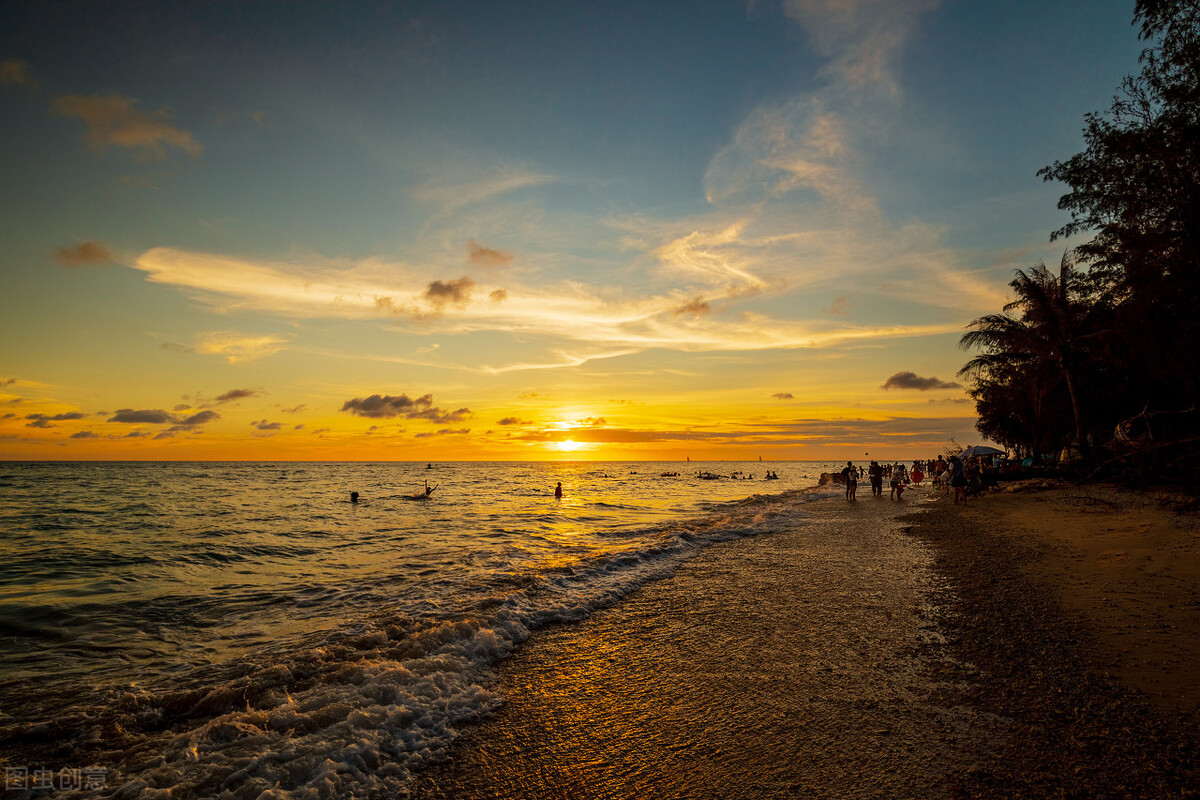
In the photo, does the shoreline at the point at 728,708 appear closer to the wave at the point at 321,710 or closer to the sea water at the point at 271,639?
the wave at the point at 321,710

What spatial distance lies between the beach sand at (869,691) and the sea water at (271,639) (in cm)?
102

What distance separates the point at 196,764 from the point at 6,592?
43.5 feet

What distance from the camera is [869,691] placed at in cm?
588

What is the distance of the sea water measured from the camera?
518cm

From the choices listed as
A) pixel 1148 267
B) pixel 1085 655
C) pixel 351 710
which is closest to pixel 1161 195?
pixel 1148 267

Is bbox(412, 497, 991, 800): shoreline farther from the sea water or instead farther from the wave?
the sea water

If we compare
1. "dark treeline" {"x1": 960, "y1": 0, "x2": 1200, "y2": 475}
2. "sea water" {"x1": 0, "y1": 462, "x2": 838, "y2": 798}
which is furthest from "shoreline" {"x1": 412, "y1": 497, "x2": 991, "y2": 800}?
"dark treeline" {"x1": 960, "y1": 0, "x2": 1200, "y2": 475}

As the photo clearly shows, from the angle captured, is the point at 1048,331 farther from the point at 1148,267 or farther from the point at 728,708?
the point at 728,708

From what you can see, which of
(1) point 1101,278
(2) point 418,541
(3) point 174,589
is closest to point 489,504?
A: (2) point 418,541

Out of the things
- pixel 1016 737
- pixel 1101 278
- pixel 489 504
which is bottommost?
pixel 489 504

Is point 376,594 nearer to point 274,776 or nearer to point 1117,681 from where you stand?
point 274,776

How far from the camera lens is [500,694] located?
6562mm

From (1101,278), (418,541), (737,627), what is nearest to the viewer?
(737,627)

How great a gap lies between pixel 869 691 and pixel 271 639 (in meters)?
9.73
